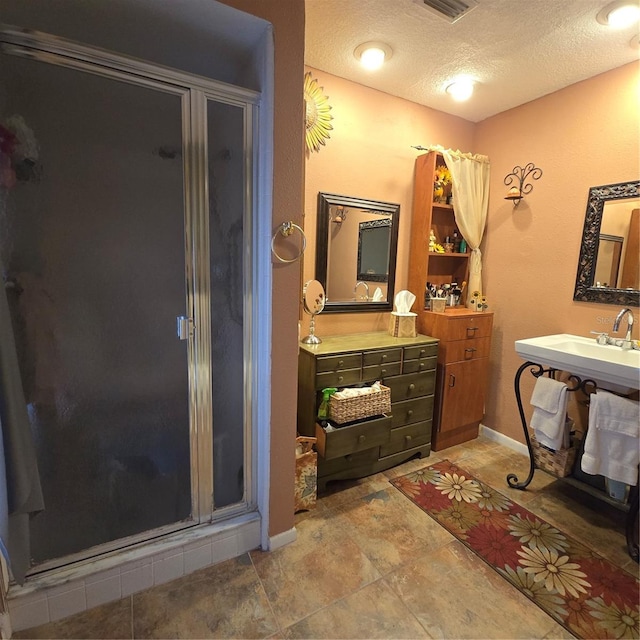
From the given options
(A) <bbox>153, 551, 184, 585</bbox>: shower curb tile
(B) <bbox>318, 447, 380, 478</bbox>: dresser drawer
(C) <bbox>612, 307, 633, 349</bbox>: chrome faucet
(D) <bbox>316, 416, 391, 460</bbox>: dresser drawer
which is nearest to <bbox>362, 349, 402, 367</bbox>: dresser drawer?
(D) <bbox>316, 416, 391, 460</bbox>: dresser drawer

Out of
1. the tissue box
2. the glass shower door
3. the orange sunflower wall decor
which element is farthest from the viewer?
the tissue box

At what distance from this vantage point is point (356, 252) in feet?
7.98

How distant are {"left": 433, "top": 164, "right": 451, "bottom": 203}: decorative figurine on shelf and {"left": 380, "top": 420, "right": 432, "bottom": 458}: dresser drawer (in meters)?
1.69

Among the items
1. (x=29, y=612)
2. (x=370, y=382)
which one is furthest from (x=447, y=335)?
(x=29, y=612)

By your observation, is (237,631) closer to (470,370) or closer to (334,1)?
(470,370)

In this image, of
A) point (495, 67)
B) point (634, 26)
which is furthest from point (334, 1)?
point (634, 26)

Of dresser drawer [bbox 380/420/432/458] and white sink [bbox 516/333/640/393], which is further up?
white sink [bbox 516/333/640/393]

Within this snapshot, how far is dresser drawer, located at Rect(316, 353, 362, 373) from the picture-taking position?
6.40 ft

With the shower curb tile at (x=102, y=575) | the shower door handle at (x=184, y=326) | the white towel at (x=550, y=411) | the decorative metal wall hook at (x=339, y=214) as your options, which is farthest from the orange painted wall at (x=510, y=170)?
the shower curb tile at (x=102, y=575)

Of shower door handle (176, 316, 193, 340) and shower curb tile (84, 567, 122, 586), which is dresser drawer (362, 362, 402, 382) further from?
shower curb tile (84, 567, 122, 586)

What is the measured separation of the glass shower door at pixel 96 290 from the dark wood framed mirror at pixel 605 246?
94.9 inches

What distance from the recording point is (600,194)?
211 centimetres

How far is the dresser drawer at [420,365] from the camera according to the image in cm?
227

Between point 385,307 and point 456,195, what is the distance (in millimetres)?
995
